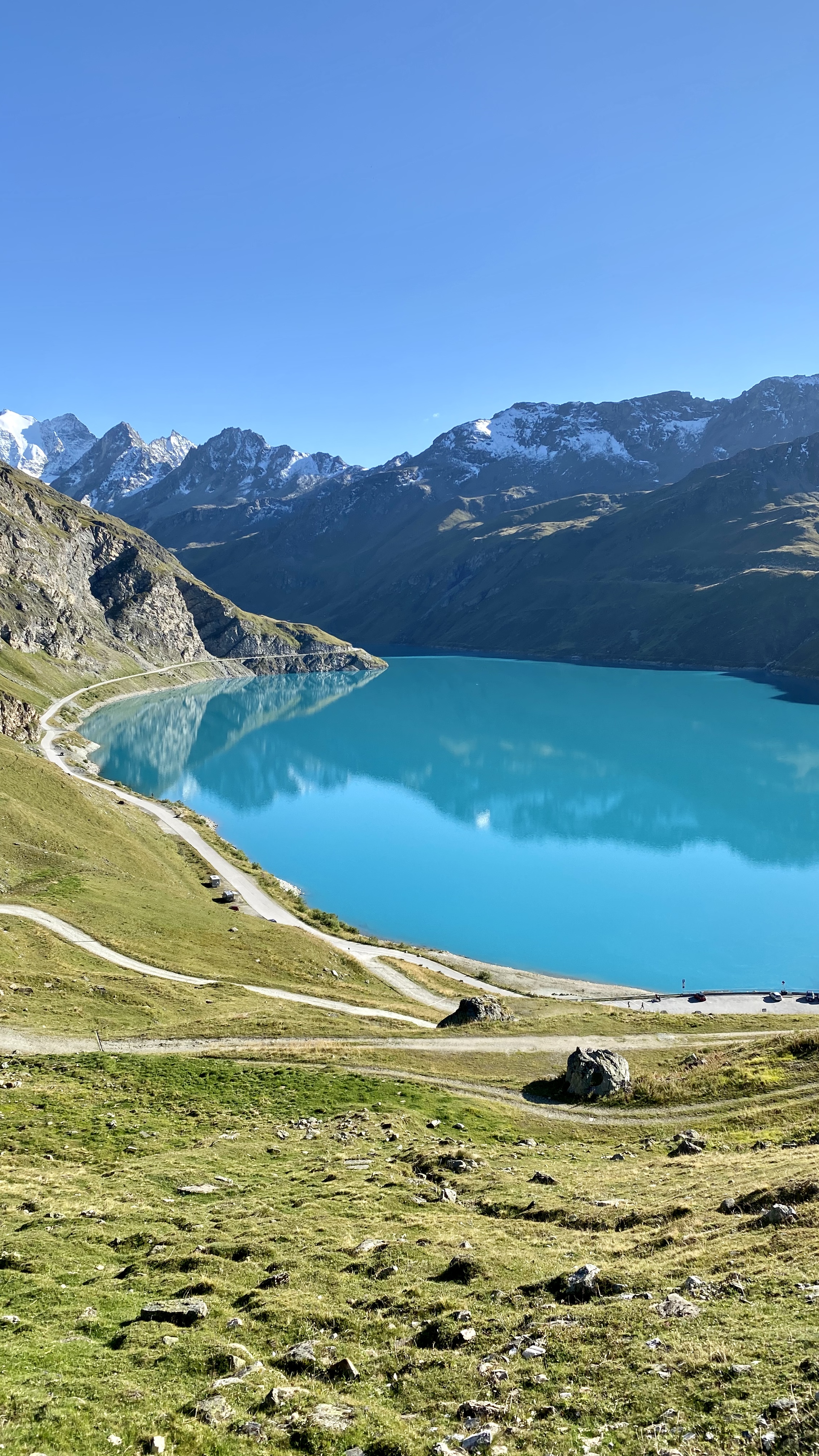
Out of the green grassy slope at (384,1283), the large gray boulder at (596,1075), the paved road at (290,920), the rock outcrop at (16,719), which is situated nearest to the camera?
the green grassy slope at (384,1283)

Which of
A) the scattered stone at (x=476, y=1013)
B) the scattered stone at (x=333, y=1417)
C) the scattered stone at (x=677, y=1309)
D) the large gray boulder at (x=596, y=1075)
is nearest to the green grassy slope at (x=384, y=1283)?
the scattered stone at (x=333, y=1417)

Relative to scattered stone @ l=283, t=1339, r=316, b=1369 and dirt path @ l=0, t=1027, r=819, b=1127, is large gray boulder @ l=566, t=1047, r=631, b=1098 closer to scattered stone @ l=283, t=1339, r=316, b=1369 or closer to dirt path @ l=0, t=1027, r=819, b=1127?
dirt path @ l=0, t=1027, r=819, b=1127

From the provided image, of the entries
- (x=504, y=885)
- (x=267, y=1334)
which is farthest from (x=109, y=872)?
(x=267, y=1334)

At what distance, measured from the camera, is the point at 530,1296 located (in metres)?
16.9

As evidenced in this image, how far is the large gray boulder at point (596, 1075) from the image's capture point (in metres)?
37.4

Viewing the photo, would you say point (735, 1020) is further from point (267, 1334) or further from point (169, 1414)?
point (169, 1414)

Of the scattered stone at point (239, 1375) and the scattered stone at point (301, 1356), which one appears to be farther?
the scattered stone at point (301, 1356)

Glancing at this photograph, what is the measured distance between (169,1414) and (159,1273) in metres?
6.46

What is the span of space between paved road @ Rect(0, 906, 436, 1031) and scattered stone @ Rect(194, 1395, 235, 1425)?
4092 centimetres

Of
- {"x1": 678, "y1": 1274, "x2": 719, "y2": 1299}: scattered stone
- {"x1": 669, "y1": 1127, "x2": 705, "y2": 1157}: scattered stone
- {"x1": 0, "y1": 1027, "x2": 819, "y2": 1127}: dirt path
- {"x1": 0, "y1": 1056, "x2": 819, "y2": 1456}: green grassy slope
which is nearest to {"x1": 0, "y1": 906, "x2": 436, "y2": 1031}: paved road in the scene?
{"x1": 0, "y1": 1027, "x2": 819, "y2": 1127}: dirt path

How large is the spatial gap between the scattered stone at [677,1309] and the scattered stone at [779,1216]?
4995 millimetres

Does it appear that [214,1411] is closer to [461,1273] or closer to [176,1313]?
[176,1313]

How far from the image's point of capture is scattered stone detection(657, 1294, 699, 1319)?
14781 millimetres

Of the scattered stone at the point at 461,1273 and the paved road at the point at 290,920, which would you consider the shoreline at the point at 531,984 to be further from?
the scattered stone at the point at 461,1273
